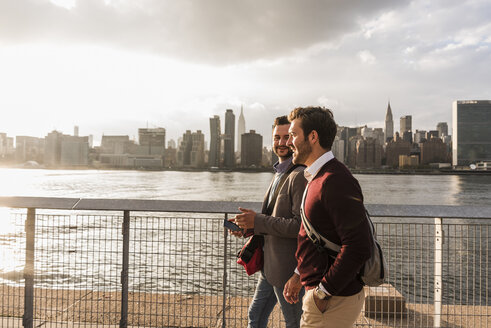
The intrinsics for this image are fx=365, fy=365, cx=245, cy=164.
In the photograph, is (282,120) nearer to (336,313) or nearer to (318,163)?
(318,163)

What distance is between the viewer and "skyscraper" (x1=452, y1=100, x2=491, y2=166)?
14650 cm

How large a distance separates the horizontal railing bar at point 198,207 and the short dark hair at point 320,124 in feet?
3.72

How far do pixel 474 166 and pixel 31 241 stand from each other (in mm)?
161235

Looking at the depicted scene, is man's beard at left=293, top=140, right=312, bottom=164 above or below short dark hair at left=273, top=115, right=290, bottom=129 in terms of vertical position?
below

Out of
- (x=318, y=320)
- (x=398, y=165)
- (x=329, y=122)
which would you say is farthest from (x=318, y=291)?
(x=398, y=165)

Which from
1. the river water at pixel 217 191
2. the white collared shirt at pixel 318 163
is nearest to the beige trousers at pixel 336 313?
the white collared shirt at pixel 318 163

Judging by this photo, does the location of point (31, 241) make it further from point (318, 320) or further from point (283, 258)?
point (318, 320)

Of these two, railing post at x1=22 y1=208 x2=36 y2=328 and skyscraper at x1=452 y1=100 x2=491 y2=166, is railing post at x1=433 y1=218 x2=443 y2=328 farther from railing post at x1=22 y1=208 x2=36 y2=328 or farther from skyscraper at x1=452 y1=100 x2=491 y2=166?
skyscraper at x1=452 y1=100 x2=491 y2=166

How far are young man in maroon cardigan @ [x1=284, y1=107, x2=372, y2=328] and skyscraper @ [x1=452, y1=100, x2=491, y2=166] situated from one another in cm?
16091

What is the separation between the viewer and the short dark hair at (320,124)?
1.86 meters

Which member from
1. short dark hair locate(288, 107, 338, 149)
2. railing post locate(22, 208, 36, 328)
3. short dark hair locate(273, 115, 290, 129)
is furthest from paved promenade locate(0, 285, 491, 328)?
short dark hair locate(288, 107, 338, 149)

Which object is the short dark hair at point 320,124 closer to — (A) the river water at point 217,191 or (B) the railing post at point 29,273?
(B) the railing post at point 29,273

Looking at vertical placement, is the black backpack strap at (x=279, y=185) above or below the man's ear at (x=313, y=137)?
below

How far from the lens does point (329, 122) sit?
1.87 metres
